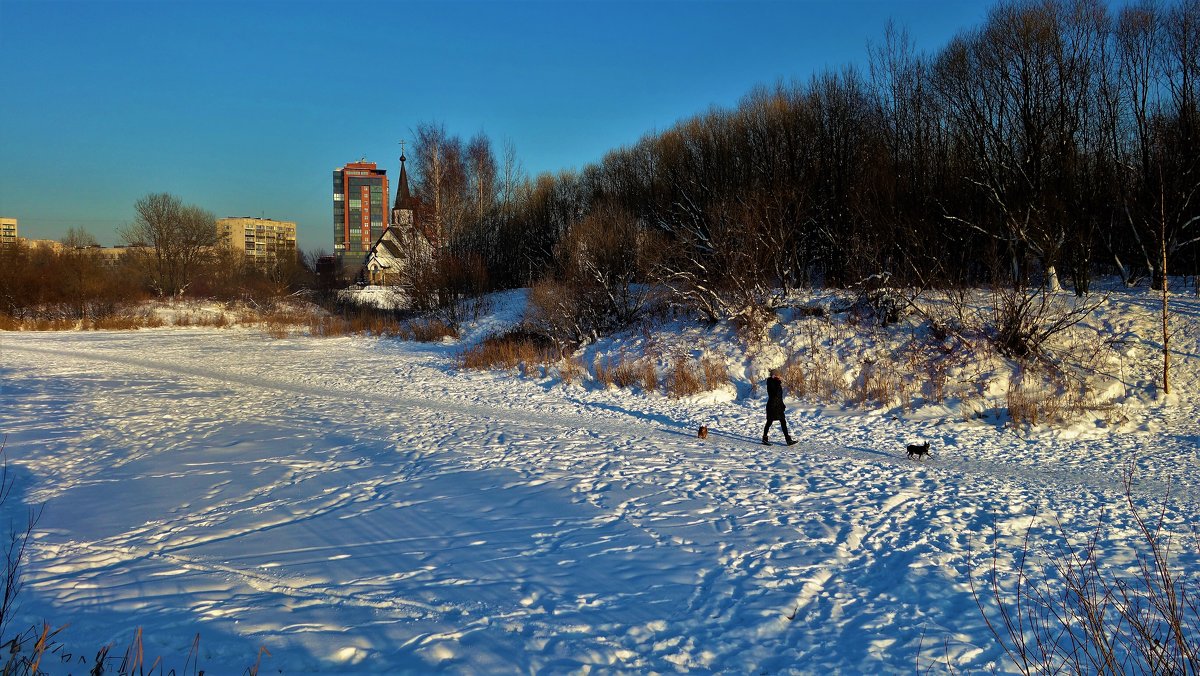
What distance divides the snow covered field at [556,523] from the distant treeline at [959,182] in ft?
15.2

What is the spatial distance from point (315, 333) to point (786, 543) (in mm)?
32023

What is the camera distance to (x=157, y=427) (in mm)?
12188

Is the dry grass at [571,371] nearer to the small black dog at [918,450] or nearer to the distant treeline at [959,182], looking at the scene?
the distant treeline at [959,182]

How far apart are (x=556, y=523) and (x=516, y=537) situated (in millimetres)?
550

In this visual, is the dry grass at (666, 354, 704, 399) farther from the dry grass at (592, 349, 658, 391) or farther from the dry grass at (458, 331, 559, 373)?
the dry grass at (458, 331, 559, 373)

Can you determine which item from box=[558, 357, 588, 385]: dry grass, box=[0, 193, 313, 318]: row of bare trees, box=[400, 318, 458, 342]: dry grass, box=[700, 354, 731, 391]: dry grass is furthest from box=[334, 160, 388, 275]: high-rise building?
box=[700, 354, 731, 391]: dry grass

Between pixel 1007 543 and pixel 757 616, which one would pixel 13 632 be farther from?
pixel 1007 543

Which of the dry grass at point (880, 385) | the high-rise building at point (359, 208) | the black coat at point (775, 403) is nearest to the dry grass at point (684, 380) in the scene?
the dry grass at point (880, 385)

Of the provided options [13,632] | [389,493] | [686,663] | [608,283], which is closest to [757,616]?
[686,663]

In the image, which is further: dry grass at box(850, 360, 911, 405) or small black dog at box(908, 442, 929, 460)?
dry grass at box(850, 360, 911, 405)

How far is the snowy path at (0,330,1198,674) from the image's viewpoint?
4.55m

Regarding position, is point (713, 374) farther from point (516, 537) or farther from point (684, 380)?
point (516, 537)

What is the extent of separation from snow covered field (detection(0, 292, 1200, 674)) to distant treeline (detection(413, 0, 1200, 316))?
15.2 feet

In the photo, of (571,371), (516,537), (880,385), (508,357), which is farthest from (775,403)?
(508,357)
